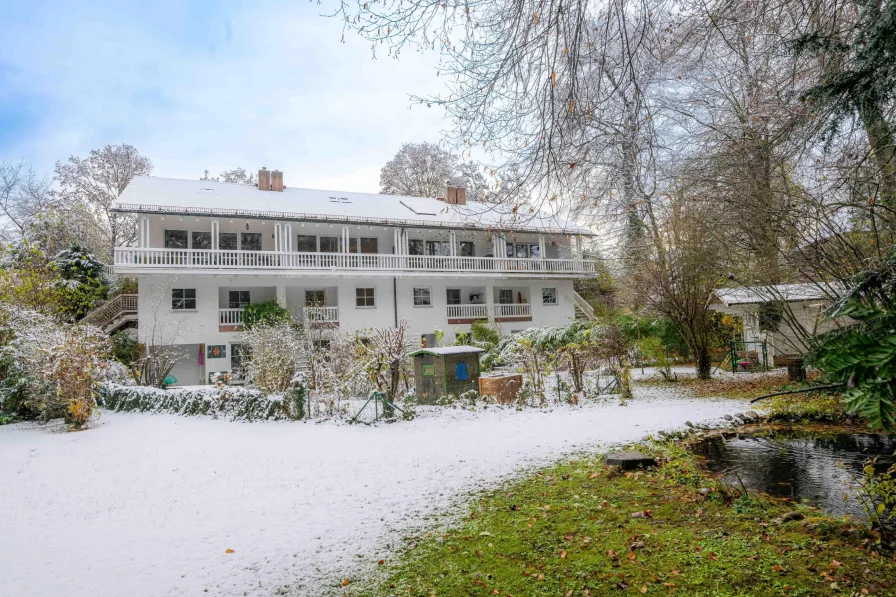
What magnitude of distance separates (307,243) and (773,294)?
62.1 feet

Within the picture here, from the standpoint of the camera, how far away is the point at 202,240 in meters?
22.3

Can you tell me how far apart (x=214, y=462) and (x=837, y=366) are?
7942 mm

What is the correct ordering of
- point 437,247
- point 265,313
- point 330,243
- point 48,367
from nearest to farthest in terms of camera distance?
point 48,367 < point 265,313 < point 330,243 < point 437,247

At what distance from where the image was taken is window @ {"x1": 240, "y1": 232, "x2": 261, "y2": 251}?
22.9m

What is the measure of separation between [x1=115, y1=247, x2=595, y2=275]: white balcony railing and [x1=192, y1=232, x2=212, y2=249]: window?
138cm

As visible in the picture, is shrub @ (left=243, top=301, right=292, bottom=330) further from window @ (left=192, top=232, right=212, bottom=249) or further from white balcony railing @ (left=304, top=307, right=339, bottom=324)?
window @ (left=192, top=232, right=212, bottom=249)

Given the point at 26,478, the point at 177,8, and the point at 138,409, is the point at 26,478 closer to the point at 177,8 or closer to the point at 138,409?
the point at 138,409

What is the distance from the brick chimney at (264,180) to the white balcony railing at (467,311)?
10.8m

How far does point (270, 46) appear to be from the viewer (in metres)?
5.32

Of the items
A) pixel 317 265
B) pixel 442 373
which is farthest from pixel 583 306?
pixel 442 373

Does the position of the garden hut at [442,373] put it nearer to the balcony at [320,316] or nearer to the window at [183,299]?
the balcony at [320,316]

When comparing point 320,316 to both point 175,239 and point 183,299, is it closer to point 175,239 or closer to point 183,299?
point 183,299

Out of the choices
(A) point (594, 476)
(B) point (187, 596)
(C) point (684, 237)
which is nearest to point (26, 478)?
(B) point (187, 596)

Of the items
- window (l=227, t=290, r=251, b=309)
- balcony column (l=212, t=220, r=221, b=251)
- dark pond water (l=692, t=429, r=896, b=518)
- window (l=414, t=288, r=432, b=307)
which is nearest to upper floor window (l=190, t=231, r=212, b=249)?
balcony column (l=212, t=220, r=221, b=251)
